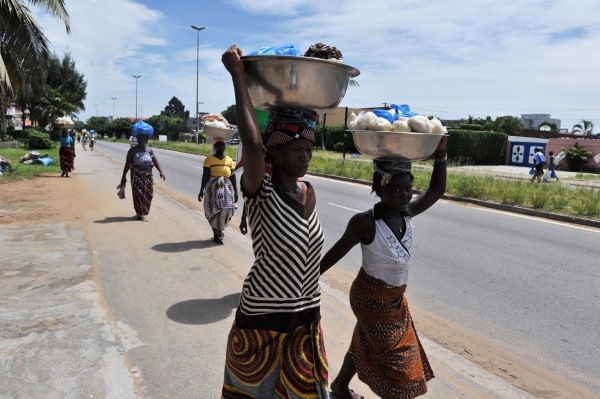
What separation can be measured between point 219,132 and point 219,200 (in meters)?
1.00

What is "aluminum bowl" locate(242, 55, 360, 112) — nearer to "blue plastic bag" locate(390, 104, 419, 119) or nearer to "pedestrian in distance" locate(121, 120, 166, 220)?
"blue plastic bag" locate(390, 104, 419, 119)

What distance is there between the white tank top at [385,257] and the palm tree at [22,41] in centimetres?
1390

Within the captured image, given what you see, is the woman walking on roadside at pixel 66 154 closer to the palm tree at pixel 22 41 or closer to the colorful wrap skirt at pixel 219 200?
the palm tree at pixel 22 41

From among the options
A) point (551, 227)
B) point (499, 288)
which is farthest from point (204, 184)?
point (551, 227)

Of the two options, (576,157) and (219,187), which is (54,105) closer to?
(576,157)

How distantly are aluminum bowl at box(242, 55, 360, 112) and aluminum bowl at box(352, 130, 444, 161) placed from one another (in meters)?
0.37

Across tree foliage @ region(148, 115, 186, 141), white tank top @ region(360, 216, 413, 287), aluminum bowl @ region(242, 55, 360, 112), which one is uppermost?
tree foliage @ region(148, 115, 186, 141)

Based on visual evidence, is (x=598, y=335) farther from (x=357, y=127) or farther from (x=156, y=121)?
(x=156, y=121)

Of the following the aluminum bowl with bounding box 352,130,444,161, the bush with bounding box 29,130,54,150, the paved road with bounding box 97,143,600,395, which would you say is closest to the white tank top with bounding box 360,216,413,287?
the aluminum bowl with bounding box 352,130,444,161

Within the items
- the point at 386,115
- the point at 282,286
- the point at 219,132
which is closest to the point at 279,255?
the point at 282,286

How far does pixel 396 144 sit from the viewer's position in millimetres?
2279

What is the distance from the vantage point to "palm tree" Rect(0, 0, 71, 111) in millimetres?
13078

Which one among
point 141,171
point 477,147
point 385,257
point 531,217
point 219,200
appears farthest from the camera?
point 477,147

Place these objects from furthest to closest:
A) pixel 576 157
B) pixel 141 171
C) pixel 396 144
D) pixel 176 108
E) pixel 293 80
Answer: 1. pixel 176 108
2. pixel 576 157
3. pixel 141 171
4. pixel 396 144
5. pixel 293 80
